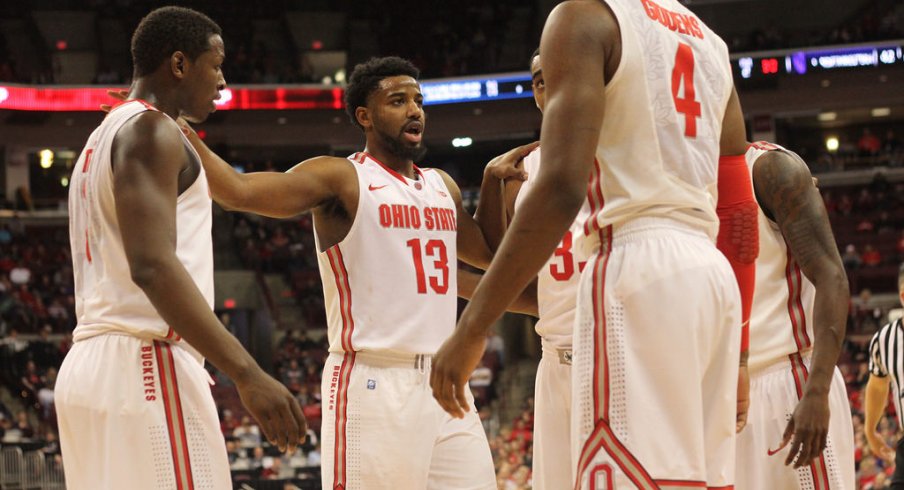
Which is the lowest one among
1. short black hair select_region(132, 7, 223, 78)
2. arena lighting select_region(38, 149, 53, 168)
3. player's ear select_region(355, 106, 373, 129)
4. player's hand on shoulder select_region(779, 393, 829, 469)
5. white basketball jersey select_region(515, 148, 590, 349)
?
player's hand on shoulder select_region(779, 393, 829, 469)

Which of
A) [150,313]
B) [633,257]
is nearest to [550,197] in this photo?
[633,257]

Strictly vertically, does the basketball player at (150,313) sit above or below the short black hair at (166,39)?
below

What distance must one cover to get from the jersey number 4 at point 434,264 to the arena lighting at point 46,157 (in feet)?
86.9

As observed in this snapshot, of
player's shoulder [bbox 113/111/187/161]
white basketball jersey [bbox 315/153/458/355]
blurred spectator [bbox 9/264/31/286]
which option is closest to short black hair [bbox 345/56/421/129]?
white basketball jersey [bbox 315/153/458/355]

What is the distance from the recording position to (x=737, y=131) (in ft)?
11.3

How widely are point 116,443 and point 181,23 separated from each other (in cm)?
146

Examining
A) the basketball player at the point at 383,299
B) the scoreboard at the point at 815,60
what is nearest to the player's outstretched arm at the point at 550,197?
the basketball player at the point at 383,299

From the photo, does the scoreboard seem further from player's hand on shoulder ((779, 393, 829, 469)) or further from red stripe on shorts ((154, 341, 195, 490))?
red stripe on shorts ((154, 341, 195, 490))

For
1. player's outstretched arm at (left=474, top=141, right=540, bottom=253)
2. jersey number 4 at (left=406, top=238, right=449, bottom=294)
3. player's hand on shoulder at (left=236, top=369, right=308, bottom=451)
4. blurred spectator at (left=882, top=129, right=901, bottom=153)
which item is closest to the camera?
player's hand on shoulder at (left=236, top=369, right=308, bottom=451)

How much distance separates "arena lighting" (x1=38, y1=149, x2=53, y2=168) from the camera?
29.4 meters

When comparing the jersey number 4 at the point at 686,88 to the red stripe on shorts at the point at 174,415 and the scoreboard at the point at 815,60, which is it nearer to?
the red stripe on shorts at the point at 174,415

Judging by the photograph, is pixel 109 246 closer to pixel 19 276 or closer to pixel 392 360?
pixel 392 360

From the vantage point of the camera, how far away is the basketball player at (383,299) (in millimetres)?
4797

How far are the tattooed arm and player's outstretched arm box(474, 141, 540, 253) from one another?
1.54 meters
